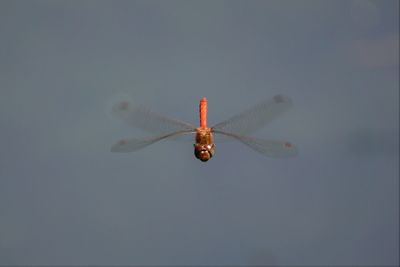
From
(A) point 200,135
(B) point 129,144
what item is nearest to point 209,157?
(A) point 200,135

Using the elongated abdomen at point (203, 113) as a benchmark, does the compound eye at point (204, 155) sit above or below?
below

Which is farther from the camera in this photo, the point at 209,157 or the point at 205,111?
the point at 205,111

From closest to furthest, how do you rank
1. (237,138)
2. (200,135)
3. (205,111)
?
(237,138) < (200,135) < (205,111)

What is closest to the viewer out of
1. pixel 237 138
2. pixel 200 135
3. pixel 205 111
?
pixel 237 138

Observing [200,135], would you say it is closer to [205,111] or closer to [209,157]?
[209,157]

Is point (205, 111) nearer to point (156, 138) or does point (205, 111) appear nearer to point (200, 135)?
point (200, 135)

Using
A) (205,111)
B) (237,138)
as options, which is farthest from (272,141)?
(205,111)

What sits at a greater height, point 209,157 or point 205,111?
point 205,111

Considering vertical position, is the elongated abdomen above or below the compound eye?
above

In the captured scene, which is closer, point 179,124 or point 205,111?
point 179,124
